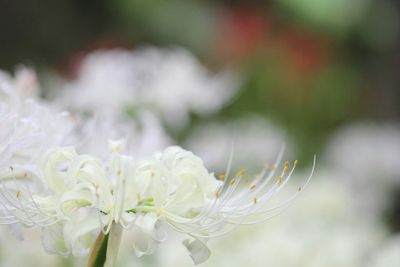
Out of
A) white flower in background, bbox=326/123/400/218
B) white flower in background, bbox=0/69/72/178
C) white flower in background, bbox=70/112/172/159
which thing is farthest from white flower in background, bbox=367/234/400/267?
white flower in background, bbox=326/123/400/218

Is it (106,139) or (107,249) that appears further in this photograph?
(106,139)

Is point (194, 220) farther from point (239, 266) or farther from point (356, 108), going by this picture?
point (356, 108)

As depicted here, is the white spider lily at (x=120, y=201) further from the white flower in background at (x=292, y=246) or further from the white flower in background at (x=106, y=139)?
the white flower in background at (x=292, y=246)

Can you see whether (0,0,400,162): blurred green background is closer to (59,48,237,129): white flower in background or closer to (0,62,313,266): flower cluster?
(59,48,237,129): white flower in background

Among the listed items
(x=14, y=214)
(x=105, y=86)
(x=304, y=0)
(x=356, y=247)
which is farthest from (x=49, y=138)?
(x=304, y=0)

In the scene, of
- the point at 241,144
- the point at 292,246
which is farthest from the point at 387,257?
the point at 241,144

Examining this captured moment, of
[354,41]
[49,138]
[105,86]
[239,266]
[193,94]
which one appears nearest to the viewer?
[49,138]

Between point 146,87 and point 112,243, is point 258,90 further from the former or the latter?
point 112,243
